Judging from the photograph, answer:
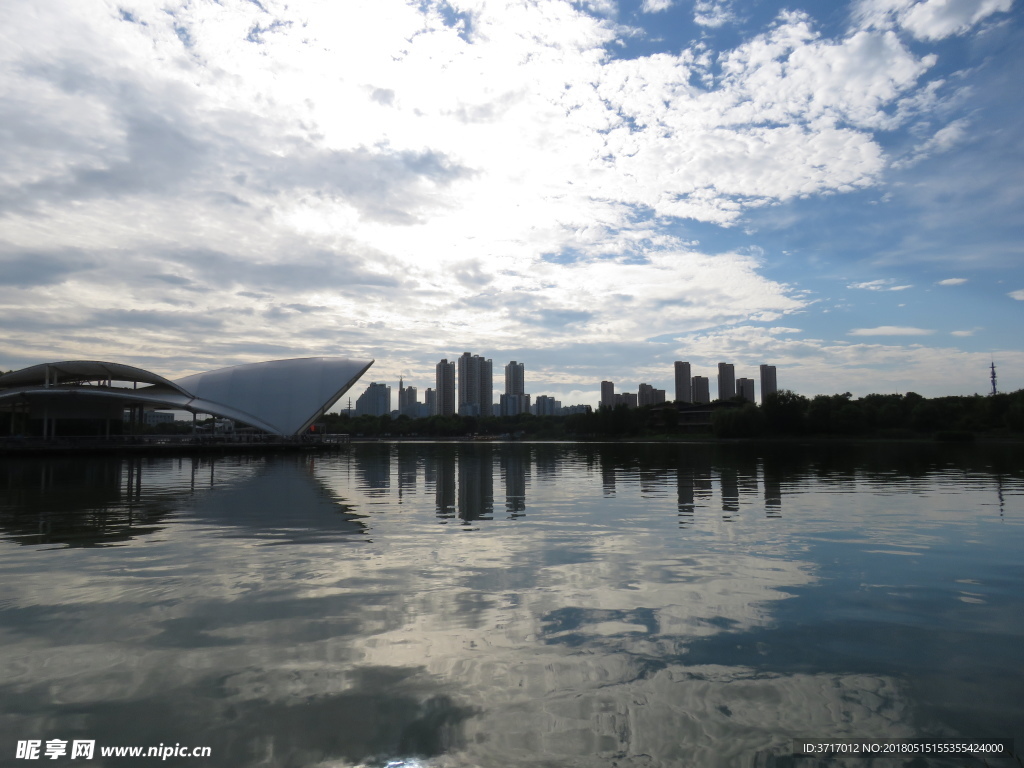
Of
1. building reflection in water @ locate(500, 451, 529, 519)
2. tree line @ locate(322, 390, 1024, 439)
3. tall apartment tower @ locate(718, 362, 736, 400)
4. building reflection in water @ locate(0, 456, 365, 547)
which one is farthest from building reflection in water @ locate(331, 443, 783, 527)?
tall apartment tower @ locate(718, 362, 736, 400)

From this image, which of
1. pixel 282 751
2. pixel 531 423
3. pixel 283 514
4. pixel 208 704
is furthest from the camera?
pixel 531 423

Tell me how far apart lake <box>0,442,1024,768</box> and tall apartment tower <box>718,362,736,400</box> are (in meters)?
161

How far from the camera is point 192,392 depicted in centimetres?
6962

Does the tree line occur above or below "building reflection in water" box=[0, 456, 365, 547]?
above

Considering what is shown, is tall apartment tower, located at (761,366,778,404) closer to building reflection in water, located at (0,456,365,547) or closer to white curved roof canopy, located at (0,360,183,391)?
white curved roof canopy, located at (0,360,183,391)

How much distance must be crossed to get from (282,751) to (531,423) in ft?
528

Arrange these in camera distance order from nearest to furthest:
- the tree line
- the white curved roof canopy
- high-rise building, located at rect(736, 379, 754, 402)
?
1. the white curved roof canopy
2. the tree line
3. high-rise building, located at rect(736, 379, 754, 402)

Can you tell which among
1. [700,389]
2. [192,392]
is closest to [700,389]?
[700,389]

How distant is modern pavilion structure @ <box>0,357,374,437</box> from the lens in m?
58.4

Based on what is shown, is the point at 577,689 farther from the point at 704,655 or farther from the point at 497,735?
the point at 704,655

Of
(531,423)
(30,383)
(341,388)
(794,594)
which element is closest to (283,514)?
(794,594)

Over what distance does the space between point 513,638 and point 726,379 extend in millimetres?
173918

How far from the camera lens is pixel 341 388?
70188 mm

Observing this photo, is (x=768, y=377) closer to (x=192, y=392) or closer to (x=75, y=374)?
(x=192, y=392)
